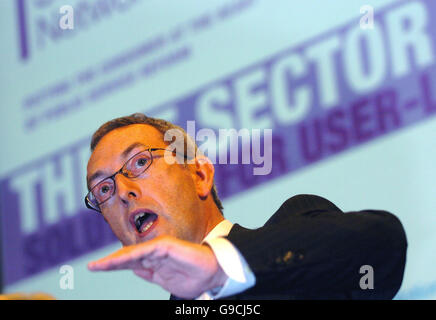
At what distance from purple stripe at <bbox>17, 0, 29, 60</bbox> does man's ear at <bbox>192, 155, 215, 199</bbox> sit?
1.63 metres

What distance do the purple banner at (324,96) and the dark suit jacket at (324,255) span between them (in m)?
1.32

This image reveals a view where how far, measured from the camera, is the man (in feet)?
3.60

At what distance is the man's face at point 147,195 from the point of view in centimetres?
176

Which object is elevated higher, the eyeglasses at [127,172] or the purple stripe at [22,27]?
the purple stripe at [22,27]

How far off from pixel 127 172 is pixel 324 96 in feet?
4.04

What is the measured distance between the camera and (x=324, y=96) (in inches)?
108

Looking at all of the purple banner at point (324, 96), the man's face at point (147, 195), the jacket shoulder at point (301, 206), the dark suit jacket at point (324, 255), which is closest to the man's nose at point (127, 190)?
the man's face at point (147, 195)

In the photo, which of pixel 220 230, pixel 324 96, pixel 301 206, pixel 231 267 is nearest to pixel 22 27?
pixel 324 96

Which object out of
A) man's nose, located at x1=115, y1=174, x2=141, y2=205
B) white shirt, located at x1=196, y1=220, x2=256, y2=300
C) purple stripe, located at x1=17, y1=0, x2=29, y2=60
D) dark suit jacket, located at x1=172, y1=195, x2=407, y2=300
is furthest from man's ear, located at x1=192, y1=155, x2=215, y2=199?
purple stripe, located at x1=17, y1=0, x2=29, y2=60

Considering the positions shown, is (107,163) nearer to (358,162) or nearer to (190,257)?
(190,257)

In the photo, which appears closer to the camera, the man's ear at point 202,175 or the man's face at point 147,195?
the man's face at point 147,195

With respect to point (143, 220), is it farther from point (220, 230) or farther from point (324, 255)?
point (324, 255)

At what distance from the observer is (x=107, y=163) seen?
6.14ft

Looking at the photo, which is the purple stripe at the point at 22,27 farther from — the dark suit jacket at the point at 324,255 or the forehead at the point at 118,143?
the dark suit jacket at the point at 324,255
